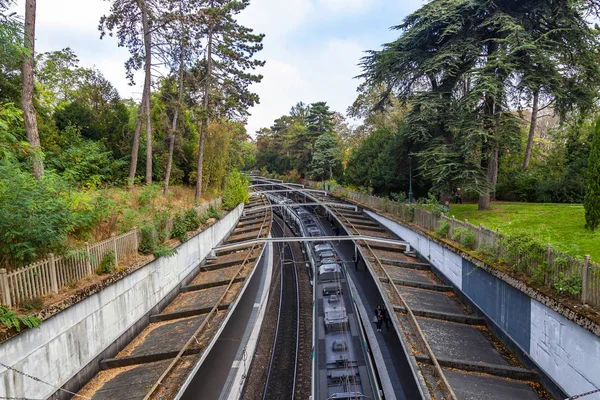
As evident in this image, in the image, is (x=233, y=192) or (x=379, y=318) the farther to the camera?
(x=233, y=192)

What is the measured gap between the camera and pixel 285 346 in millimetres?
16328

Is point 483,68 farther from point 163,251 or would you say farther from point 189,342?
point 189,342

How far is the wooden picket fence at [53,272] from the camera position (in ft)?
25.3

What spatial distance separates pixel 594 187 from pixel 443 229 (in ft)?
21.3

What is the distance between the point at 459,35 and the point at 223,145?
70.0 ft

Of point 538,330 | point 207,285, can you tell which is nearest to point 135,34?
point 207,285

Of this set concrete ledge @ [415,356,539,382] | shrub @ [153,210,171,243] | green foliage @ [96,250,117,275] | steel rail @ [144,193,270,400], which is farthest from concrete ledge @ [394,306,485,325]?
shrub @ [153,210,171,243]

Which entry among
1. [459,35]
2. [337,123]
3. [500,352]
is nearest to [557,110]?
[459,35]

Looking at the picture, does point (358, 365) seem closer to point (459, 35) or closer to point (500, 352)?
point (500, 352)

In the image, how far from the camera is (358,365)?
1270cm

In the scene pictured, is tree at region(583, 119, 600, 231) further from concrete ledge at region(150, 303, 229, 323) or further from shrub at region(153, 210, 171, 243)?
shrub at region(153, 210, 171, 243)

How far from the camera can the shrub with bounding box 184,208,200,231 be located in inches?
755

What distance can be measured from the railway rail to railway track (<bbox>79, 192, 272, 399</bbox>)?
6348mm

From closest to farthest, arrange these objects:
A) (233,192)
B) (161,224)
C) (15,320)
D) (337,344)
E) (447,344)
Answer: (15,320) < (447,344) < (337,344) < (161,224) < (233,192)
